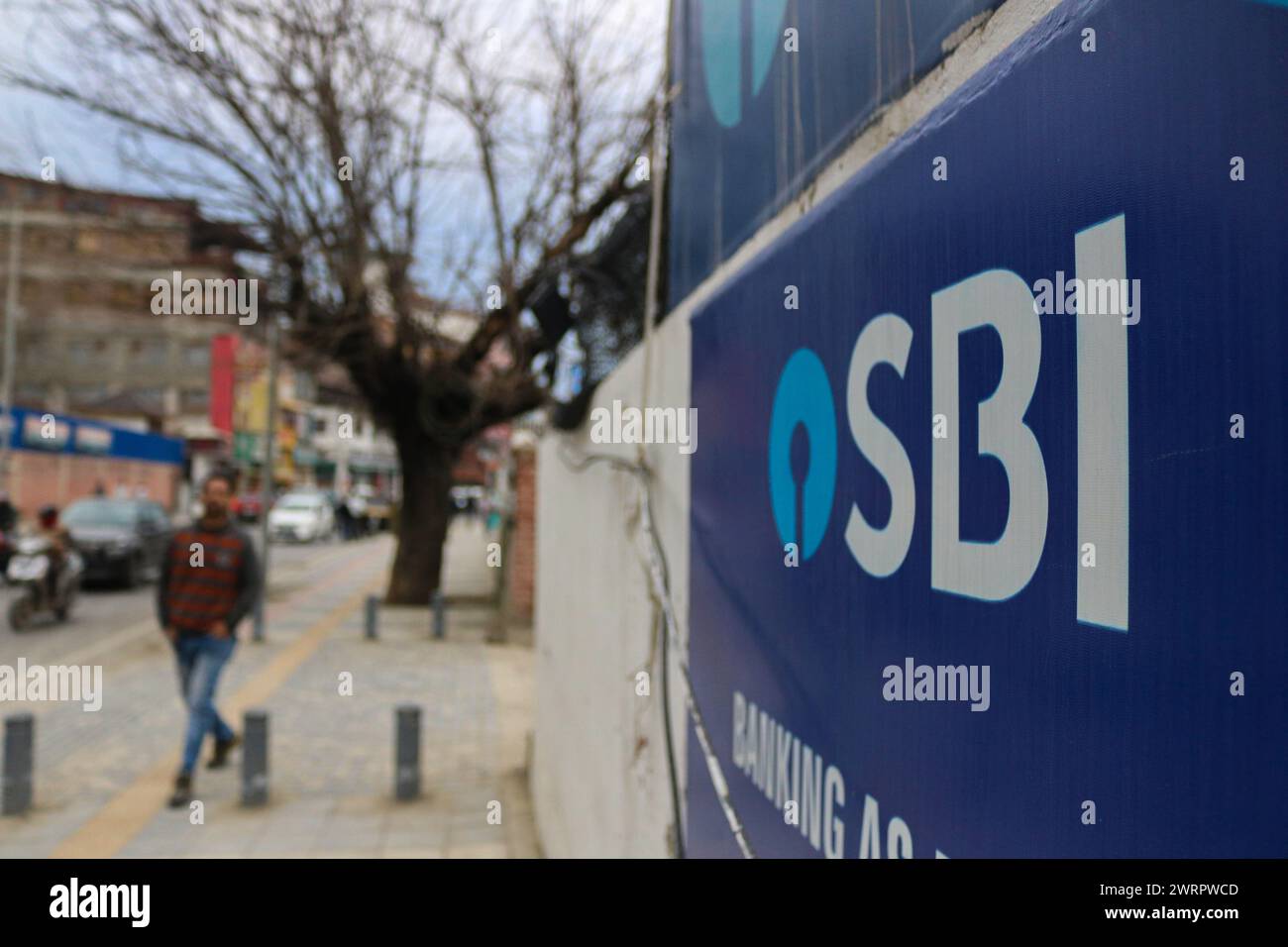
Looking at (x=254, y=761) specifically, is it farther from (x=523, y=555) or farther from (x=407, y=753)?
(x=523, y=555)

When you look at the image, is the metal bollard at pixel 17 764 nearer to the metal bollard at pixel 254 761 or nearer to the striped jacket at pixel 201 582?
the striped jacket at pixel 201 582

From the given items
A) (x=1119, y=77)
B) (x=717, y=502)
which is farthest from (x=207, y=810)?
(x=1119, y=77)

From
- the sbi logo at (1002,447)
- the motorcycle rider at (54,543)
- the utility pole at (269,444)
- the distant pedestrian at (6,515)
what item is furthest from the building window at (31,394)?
the sbi logo at (1002,447)

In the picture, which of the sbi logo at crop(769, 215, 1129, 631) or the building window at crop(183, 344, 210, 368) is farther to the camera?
the building window at crop(183, 344, 210, 368)

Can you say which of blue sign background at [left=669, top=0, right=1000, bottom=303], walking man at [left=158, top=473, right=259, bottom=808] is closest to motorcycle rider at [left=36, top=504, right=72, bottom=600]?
walking man at [left=158, top=473, right=259, bottom=808]

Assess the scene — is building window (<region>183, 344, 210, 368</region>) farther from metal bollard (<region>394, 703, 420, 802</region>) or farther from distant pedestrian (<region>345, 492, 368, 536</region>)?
metal bollard (<region>394, 703, 420, 802</region>)

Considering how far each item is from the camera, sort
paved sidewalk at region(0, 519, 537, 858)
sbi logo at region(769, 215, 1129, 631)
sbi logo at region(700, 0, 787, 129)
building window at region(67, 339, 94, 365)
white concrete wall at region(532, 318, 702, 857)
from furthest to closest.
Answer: building window at region(67, 339, 94, 365)
paved sidewalk at region(0, 519, 537, 858)
white concrete wall at region(532, 318, 702, 857)
sbi logo at region(700, 0, 787, 129)
sbi logo at region(769, 215, 1129, 631)

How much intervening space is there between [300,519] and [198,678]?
1112 inches

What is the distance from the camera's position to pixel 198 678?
5.94m

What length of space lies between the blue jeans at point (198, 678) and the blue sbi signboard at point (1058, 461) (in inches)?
196

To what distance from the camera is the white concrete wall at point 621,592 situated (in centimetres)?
162

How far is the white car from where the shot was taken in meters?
32.7

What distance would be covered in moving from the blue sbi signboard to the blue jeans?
4.97 m

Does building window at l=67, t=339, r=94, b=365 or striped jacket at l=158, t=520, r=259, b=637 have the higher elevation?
building window at l=67, t=339, r=94, b=365
